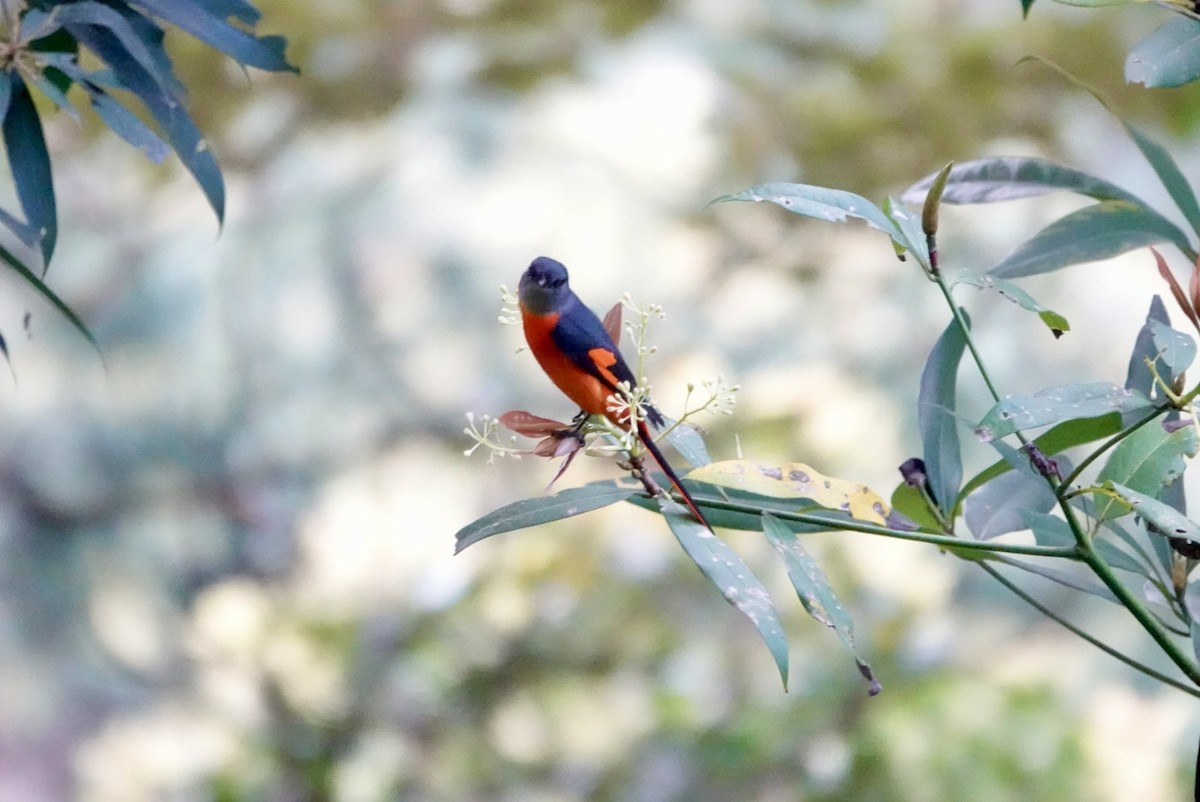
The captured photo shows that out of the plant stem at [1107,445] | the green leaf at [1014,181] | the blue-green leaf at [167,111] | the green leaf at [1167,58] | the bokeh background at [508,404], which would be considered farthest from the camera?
the bokeh background at [508,404]

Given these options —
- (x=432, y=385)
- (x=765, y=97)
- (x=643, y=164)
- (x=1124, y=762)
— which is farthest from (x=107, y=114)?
(x=1124, y=762)

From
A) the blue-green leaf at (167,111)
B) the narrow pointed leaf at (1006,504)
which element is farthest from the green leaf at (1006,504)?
the blue-green leaf at (167,111)

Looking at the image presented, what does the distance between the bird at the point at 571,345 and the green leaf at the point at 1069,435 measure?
200 millimetres

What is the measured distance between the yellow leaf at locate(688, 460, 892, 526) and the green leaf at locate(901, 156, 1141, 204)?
0.24m

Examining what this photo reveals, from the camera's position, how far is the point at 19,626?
2.04m

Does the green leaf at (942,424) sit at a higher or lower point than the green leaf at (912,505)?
higher

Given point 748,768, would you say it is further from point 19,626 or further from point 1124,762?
point 19,626

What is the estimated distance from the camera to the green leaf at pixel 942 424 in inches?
25.1

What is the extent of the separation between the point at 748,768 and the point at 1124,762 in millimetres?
629

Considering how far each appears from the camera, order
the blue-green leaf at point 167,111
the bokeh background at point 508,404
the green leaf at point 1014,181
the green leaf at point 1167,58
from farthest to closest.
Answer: the bokeh background at point 508,404
the blue-green leaf at point 167,111
the green leaf at point 1014,181
the green leaf at point 1167,58

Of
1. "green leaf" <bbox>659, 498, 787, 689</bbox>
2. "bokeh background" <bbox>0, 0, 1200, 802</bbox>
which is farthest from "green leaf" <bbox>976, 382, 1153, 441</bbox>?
"bokeh background" <bbox>0, 0, 1200, 802</bbox>

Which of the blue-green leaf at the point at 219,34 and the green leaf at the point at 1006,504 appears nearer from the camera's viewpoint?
the green leaf at the point at 1006,504

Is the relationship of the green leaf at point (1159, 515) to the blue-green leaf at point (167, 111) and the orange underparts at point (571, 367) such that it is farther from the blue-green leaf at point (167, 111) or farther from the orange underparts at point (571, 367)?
the blue-green leaf at point (167, 111)

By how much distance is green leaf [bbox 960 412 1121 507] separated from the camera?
1.97 feet
